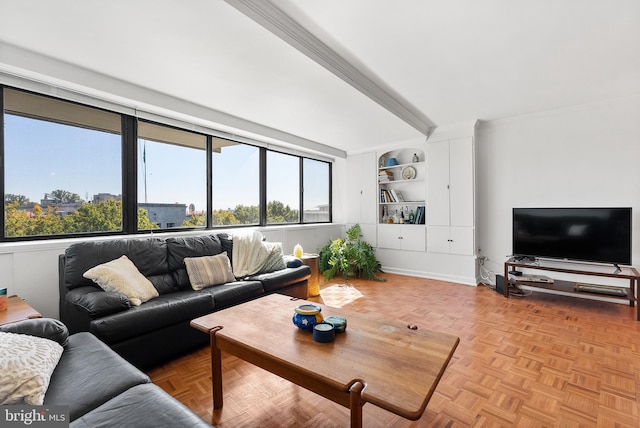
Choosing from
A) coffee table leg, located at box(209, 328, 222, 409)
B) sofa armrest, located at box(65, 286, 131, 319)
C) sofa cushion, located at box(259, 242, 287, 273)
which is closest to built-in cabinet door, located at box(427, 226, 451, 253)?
sofa cushion, located at box(259, 242, 287, 273)

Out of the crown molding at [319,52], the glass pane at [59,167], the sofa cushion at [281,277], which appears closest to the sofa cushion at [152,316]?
the sofa cushion at [281,277]

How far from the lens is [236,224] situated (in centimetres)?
425

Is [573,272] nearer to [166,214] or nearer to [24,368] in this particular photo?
[24,368]

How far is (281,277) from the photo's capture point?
323 centimetres

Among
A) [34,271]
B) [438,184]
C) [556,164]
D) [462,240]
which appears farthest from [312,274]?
[556,164]

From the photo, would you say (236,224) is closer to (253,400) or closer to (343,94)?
(343,94)

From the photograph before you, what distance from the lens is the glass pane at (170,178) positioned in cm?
327

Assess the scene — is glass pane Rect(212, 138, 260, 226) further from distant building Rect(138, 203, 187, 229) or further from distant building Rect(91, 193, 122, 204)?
distant building Rect(91, 193, 122, 204)

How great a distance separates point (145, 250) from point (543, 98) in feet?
15.1

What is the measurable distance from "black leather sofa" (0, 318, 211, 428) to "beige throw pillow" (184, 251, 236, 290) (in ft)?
4.21

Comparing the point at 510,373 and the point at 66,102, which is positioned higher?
the point at 66,102

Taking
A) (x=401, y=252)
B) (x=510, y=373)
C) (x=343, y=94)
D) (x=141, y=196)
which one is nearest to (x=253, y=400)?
(x=510, y=373)

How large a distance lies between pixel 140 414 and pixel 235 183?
11.5 ft

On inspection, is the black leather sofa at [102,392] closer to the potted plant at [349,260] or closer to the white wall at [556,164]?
the potted plant at [349,260]
